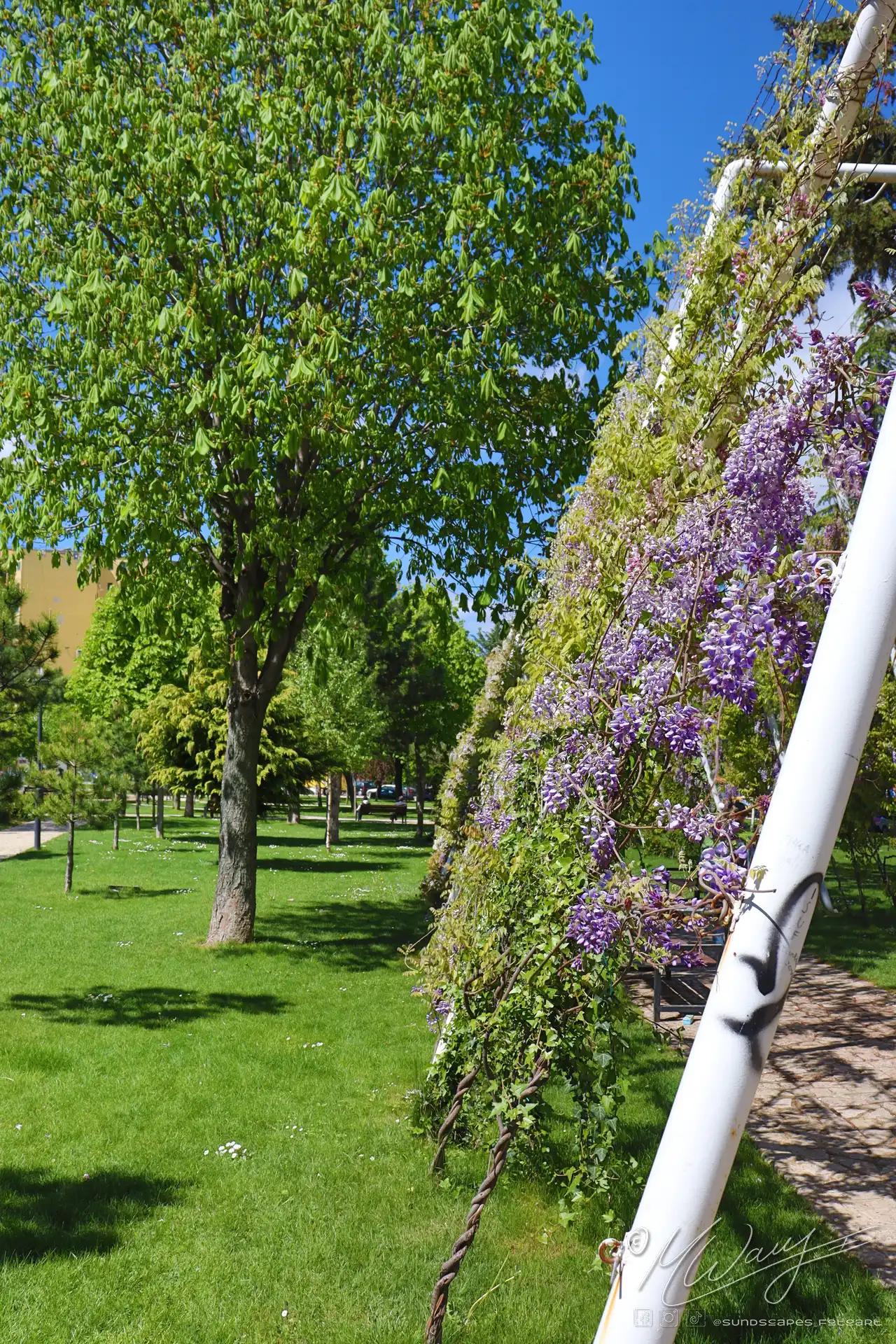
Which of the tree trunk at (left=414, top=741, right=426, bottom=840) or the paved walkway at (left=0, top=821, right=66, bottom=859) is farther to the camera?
the tree trunk at (left=414, top=741, right=426, bottom=840)

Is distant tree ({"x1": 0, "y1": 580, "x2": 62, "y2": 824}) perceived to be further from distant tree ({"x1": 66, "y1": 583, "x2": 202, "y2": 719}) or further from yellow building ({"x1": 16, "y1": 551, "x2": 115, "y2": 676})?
yellow building ({"x1": 16, "y1": 551, "x2": 115, "y2": 676})

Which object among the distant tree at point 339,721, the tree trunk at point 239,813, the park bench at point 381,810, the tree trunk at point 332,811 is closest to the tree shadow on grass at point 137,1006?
the tree trunk at point 239,813

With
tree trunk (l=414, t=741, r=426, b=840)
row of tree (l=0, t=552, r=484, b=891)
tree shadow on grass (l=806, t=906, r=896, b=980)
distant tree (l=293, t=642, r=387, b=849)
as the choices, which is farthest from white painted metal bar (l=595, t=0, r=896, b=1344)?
tree trunk (l=414, t=741, r=426, b=840)

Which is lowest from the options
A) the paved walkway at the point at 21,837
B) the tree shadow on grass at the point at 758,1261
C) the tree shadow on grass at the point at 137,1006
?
the paved walkway at the point at 21,837

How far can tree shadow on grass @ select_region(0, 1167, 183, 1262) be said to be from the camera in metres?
4.74

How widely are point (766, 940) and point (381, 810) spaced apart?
175ft

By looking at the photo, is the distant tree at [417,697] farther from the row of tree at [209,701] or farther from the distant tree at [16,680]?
the distant tree at [16,680]

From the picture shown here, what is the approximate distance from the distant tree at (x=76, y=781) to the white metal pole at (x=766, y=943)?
602 inches

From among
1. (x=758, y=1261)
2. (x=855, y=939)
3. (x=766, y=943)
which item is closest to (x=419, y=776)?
(x=855, y=939)

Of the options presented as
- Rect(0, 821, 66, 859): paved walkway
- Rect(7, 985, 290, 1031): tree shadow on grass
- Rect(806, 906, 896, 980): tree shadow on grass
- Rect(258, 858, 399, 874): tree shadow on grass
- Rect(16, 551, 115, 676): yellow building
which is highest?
Rect(16, 551, 115, 676): yellow building

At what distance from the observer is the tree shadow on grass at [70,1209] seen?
474 cm

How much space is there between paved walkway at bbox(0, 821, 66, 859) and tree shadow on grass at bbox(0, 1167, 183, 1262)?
18761 mm

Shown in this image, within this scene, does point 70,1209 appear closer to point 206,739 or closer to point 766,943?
point 766,943

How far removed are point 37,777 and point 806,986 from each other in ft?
39.3
